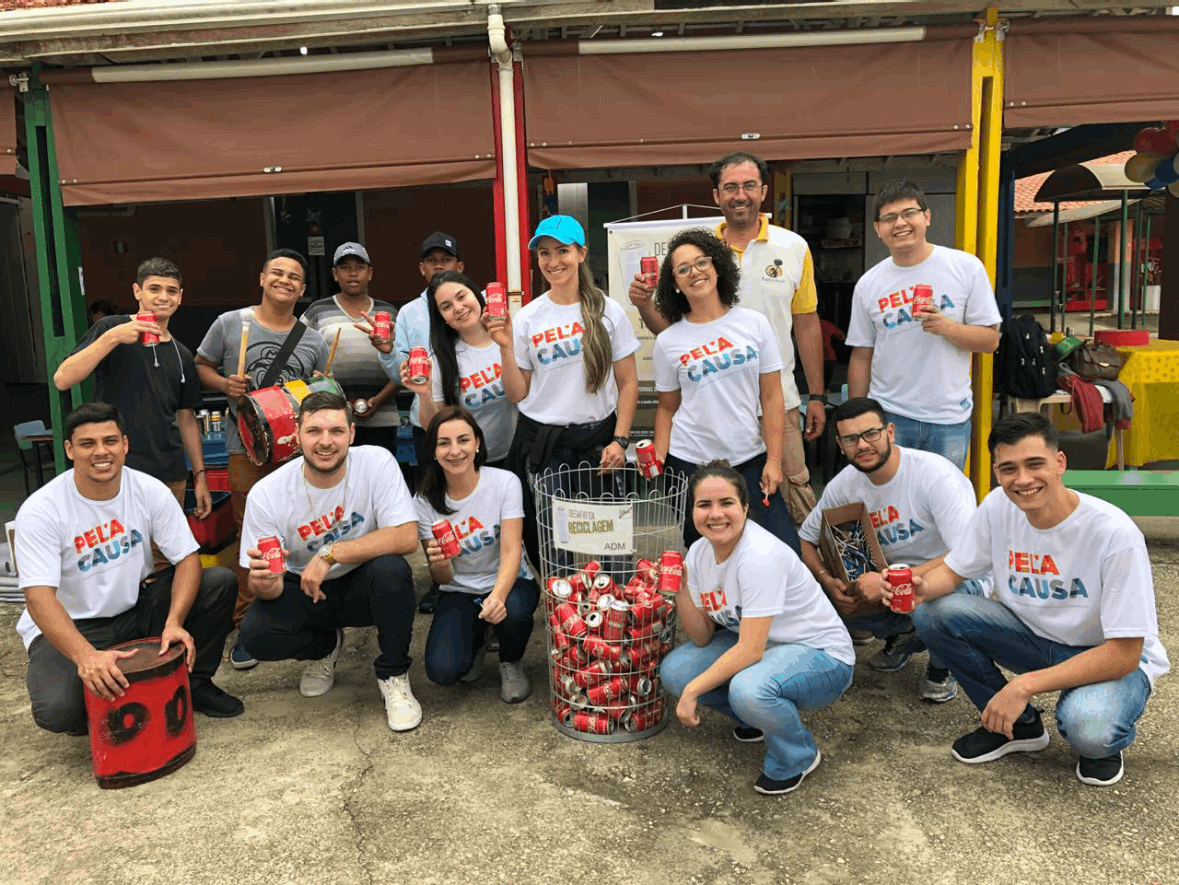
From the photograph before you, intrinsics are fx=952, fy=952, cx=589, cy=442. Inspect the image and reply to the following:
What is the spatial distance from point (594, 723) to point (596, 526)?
0.75 meters

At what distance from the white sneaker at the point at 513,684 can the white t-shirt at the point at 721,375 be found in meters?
1.16

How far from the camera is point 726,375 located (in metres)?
3.88

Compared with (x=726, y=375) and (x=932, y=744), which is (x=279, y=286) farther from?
(x=932, y=744)

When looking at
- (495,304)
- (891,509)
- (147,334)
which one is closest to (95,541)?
(147,334)

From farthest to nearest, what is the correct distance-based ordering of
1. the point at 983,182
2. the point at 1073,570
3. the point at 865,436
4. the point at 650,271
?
the point at 983,182
the point at 650,271
the point at 865,436
the point at 1073,570

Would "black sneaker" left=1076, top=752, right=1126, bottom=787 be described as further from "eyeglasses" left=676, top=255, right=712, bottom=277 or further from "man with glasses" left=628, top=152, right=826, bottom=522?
"eyeglasses" left=676, top=255, right=712, bottom=277

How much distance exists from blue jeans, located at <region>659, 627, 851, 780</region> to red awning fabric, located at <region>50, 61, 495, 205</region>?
3.65 meters

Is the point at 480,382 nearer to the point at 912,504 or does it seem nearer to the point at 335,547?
the point at 335,547

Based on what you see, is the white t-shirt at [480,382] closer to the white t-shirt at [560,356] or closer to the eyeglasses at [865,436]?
the white t-shirt at [560,356]

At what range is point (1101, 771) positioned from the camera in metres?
3.16

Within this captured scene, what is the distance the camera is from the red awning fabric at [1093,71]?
546cm

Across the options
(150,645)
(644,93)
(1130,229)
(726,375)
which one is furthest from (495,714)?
(1130,229)

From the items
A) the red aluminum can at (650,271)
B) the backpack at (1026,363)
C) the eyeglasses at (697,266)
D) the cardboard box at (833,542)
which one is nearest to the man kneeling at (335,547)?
the red aluminum can at (650,271)

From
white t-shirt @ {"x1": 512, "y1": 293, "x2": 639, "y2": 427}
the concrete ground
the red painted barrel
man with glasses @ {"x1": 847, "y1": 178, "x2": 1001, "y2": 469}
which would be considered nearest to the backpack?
man with glasses @ {"x1": 847, "y1": 178, "x2": 1001, "y2": 469}
